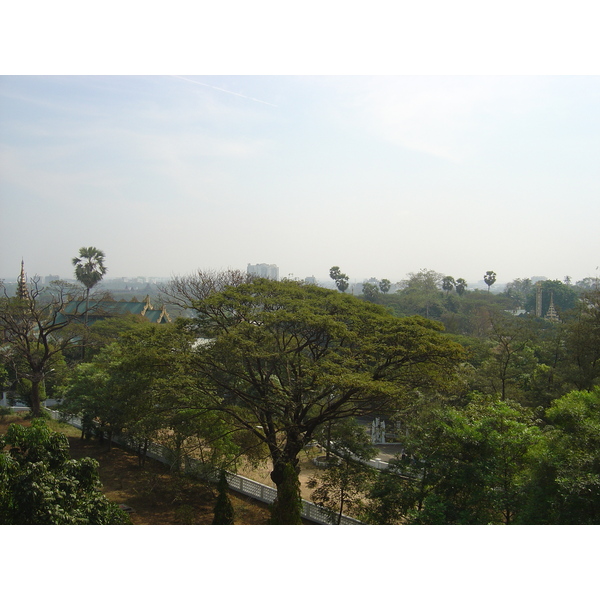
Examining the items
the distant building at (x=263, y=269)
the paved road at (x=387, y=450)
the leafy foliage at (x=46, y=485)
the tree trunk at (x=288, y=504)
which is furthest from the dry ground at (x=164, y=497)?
the distant building at (x=263, y=269)

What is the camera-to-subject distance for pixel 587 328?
11492 mm

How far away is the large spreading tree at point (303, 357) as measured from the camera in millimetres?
7025

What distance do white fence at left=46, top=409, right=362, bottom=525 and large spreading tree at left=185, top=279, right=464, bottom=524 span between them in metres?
0.82

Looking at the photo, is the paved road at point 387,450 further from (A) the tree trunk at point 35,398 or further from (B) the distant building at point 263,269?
(B) the distant building at point 263,269

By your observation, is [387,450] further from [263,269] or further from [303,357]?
[263,269]

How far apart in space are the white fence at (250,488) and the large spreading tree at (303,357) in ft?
2.69

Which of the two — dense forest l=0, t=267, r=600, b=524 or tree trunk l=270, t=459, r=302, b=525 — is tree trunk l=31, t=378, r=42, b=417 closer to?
dense forest l=0, t=267, r=600, b=524

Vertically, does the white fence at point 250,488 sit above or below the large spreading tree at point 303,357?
below

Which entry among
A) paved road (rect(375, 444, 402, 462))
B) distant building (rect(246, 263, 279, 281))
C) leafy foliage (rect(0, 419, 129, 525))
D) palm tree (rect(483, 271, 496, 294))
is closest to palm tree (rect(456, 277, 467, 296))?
palm tree (rect(483, 271, 496, 294))

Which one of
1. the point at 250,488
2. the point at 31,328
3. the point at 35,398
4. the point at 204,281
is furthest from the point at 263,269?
the point at 250,488

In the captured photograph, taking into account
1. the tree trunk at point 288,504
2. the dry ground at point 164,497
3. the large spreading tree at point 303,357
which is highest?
the large spreading tree at point 303,357

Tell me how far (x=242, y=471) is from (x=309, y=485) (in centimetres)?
328

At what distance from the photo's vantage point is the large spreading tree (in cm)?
702

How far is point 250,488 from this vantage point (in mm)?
9062
